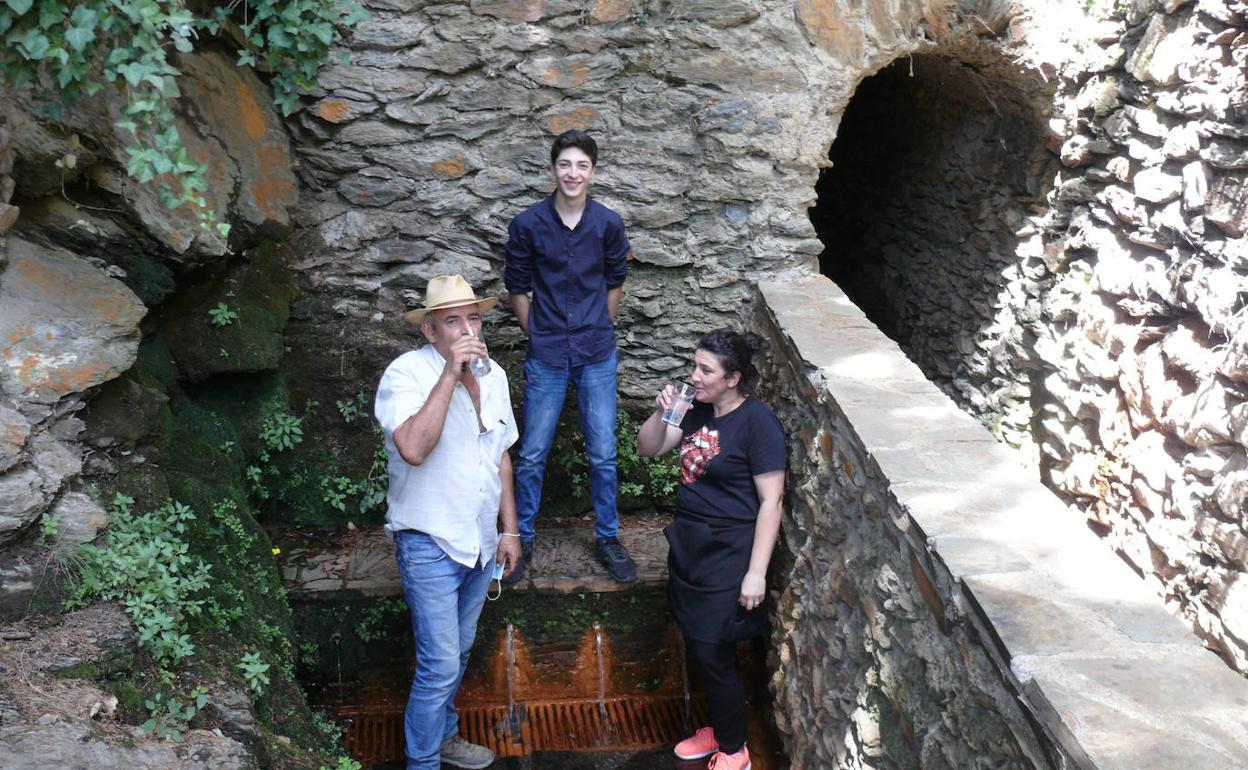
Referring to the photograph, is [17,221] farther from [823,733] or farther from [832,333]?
[823,733]

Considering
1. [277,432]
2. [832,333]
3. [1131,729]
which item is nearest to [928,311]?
[832,333]

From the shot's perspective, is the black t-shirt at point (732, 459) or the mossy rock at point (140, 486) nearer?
the mossy rock at point (140, 486)

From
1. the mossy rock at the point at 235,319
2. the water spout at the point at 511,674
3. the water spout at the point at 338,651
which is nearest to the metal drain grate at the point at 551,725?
the water spout at the point at 511,674

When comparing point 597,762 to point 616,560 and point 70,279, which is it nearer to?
point 616,560

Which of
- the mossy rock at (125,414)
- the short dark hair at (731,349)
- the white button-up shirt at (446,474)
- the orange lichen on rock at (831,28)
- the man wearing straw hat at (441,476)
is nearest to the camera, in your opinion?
the man wearing straw hat at (441,476)

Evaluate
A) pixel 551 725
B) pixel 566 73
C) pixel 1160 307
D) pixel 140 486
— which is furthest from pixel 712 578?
pixel 566 73

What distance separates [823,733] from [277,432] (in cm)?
266

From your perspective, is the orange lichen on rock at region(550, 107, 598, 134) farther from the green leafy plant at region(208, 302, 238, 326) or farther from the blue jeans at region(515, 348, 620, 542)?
the green leafy plant at region(208, 302, 238, 326)

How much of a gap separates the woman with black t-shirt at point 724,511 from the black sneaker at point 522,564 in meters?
0.80

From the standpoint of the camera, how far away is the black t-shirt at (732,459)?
10.8ft

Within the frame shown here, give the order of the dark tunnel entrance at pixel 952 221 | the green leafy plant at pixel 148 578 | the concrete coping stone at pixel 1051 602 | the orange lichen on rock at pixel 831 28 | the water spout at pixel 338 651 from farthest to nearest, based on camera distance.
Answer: the dark tunnel entrance at pixel 952 221 → the orange lichen on rock at pixel 831 28 → the water spout at pixel 338 651 → the green leafy plant at pixel 148 578 → the concrete coping stone at pixel 1051 602

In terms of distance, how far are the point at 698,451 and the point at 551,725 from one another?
1.46m

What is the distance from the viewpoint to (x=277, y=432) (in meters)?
4.33

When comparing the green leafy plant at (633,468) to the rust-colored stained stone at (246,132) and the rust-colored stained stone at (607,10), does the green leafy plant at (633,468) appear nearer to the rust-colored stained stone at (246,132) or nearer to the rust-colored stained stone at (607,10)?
the rust-colored stained stone at (246,132)
